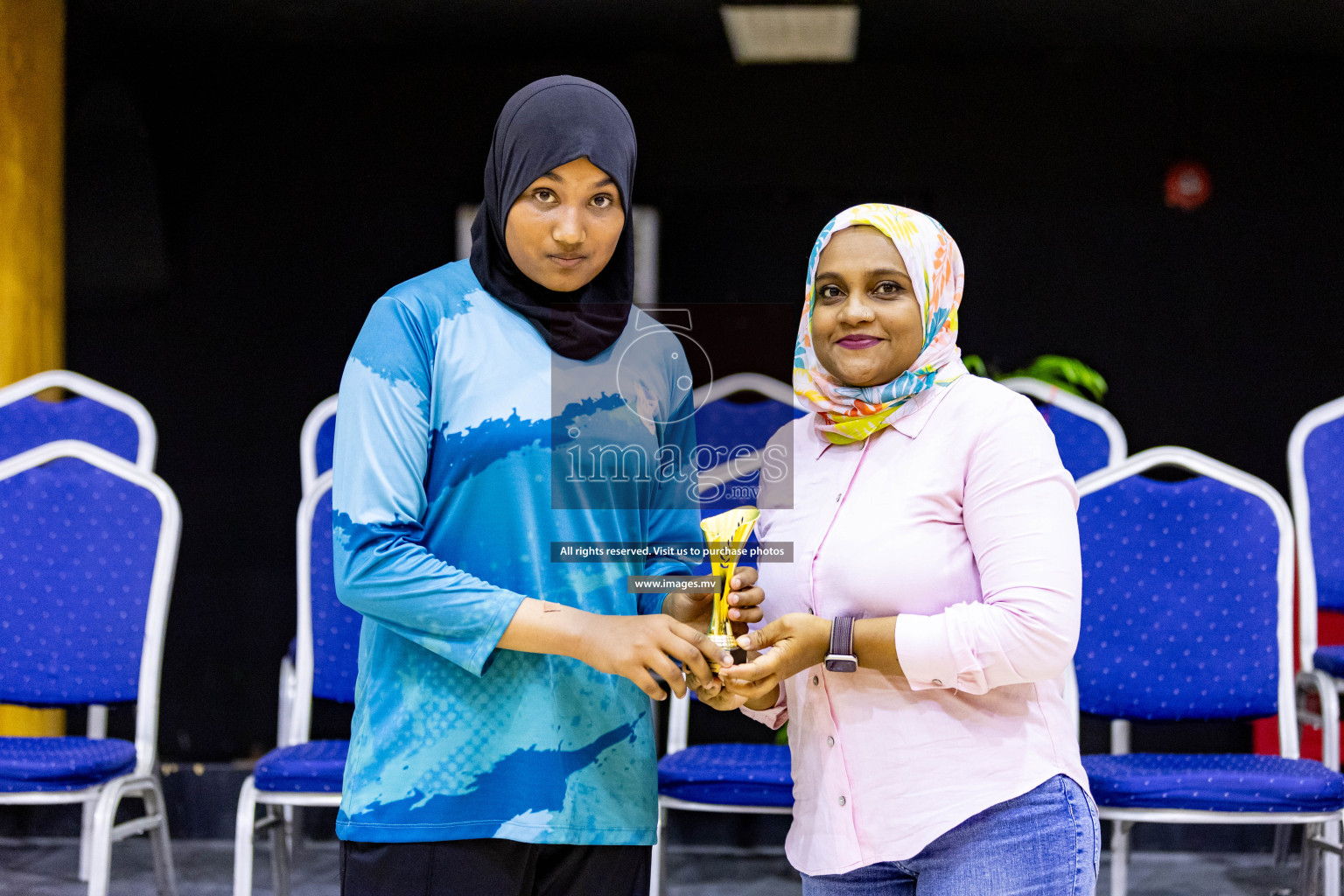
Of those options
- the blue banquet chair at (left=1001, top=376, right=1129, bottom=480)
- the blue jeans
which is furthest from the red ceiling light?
the blue jeans

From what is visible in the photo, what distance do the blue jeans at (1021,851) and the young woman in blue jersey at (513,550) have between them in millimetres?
293

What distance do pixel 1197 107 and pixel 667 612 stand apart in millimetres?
4123

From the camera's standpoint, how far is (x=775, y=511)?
1.34 metres

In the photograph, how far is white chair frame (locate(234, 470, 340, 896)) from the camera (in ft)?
6.89

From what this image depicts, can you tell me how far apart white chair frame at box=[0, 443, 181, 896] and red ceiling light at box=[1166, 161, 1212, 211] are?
3792 millimetres

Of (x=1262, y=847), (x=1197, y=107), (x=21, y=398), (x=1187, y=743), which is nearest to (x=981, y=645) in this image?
(x=1262, y=847)

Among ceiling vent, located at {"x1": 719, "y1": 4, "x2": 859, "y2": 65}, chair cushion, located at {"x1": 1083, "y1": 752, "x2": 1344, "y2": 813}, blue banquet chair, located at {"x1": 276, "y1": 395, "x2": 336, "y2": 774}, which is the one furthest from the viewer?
ceiling vent, located at {"x1": 719, "y1": 4, "x2": 859, "y2": 65}

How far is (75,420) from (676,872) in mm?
2031

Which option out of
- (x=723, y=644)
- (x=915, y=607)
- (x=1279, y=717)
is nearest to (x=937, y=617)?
(x=915, y=607)

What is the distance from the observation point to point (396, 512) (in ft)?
3.65

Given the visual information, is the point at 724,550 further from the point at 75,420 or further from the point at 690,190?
the point at 690,190

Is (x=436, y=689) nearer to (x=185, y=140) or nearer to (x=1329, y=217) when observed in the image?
(x=185, y=140)

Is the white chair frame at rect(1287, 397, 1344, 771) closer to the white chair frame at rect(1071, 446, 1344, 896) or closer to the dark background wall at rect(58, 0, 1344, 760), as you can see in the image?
the white chair frame at rect(1071, 446, 1344, 896)

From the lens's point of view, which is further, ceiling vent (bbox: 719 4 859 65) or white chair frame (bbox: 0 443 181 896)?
→ ceiling vent (bbox: 719 4 859 65)
